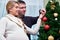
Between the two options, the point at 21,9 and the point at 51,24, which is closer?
the point at 21,9

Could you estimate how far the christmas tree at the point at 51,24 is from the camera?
282 centimetres

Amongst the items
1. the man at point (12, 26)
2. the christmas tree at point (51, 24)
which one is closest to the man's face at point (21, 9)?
the man at point (12, 26)

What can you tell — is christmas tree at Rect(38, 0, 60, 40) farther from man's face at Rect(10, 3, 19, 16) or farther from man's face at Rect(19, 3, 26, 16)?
man's face at Rect(10, 3, 19, 16)

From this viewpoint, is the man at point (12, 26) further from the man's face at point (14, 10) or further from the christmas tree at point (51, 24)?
the christmas tree at point (51, 24)

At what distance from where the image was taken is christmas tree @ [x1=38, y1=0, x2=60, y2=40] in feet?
9.26

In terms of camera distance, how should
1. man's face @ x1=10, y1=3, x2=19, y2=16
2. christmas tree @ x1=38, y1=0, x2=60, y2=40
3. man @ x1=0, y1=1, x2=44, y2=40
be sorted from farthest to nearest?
christmas tree @ x1=38, y1=0, x2=60, y2=40, man's face @ x1=10, y1=3, x2=19, y2=16, man @ x1=0, y1=1, x2=44, y2=40

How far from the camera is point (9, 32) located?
1990 millimetres

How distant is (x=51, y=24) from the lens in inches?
113

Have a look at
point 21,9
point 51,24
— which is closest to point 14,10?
point 21,9

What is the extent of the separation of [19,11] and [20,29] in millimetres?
219

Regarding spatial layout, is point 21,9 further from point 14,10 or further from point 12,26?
point 12,26

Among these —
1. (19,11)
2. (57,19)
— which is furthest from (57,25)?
(19,11)

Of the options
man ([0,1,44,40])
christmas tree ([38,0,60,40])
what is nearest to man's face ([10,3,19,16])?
man ([0,1,44,40])

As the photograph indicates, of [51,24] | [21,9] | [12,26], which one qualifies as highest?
[21,9]
